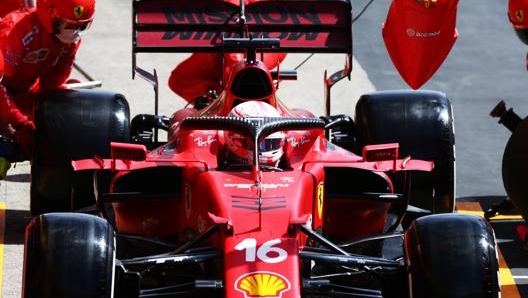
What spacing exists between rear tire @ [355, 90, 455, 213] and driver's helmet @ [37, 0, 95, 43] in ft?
6.51

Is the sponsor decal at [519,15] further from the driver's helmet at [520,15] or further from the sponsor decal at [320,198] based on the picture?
the sponsor decal at [320,198]

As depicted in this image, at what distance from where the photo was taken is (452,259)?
661 centimetres

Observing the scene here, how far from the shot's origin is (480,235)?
674 cm

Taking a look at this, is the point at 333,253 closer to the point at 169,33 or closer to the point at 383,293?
the point at 383,293

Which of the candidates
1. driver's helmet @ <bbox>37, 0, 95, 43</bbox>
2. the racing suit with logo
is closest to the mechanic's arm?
the racing suit with logo

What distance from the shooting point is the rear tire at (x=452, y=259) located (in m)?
6.55

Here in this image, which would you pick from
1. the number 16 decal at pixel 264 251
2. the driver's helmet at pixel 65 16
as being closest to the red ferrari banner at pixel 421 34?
the driver's helmet at pixel 65 16

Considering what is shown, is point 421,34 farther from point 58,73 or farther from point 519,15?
point 58,73

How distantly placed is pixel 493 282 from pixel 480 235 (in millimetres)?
256

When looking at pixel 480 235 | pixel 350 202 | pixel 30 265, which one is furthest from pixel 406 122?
pixel 30 265

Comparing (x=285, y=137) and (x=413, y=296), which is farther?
(x=285, y=137)

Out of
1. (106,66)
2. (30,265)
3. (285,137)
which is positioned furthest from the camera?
(106,66)

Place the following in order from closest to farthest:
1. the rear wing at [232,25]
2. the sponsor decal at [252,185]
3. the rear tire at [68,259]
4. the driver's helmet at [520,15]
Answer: the rear tire at [68,259] → the sponsor decal at [252,185] → the rear wing at [232,25] → the driver's helmet at [520,15]

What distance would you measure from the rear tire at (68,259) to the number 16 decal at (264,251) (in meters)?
0.60
